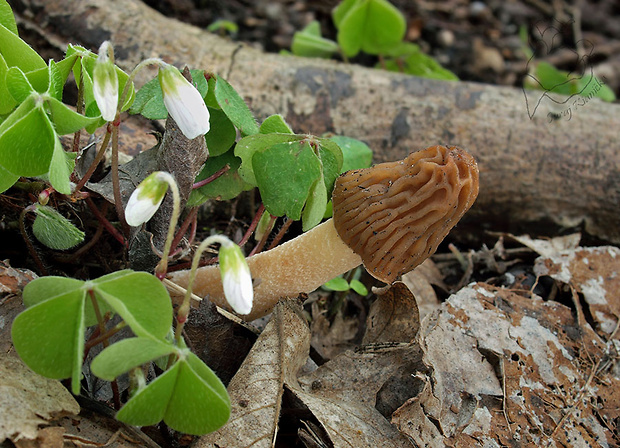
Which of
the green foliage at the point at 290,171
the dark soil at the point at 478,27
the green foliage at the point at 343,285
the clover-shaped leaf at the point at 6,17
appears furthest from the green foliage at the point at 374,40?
the clover-shaped leaf at the point at 6,17

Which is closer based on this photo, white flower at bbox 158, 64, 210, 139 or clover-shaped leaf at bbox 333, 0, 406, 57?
white flower at bbox 158, 64, 210, 139

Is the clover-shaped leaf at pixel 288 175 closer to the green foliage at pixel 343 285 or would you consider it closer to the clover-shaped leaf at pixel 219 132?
the clover-shaped leaf at pixel 219 132

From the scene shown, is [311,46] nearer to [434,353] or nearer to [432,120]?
[432,120]

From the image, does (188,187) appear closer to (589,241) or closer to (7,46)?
(7,46)

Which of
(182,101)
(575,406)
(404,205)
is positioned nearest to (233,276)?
(182,101)

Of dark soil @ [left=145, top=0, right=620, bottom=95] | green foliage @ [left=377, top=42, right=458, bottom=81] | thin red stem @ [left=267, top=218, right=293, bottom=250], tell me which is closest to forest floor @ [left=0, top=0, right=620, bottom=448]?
thin red stem @ [left=267, top=218, right=293, bottom=250]

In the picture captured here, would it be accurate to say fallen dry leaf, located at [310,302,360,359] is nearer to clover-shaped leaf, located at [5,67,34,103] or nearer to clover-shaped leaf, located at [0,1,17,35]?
clover-shaped leaf, located at [5,67,34,103]
